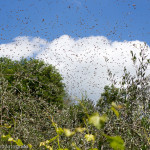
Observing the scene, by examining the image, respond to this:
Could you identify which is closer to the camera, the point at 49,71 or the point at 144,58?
the point at 144,58

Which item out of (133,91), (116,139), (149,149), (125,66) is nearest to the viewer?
(116,139)

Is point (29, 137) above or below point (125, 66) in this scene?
below

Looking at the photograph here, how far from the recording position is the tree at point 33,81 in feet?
14.3

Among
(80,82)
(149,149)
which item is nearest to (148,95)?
(149,149)

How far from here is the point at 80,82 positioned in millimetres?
6707

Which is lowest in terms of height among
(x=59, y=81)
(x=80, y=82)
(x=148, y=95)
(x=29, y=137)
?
(x=29, y=137)

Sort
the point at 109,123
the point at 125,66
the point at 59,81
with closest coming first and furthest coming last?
the point at 109,123 → the point at 125,66 → the point at 59,81

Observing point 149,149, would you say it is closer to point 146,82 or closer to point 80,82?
point 146,82

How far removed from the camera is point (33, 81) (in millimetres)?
13844

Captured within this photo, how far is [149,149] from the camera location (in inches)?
82.9

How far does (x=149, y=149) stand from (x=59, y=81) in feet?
85.4

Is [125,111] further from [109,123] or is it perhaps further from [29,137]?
[29,137]

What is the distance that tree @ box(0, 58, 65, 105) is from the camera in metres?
4.36

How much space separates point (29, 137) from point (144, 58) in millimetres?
2627
